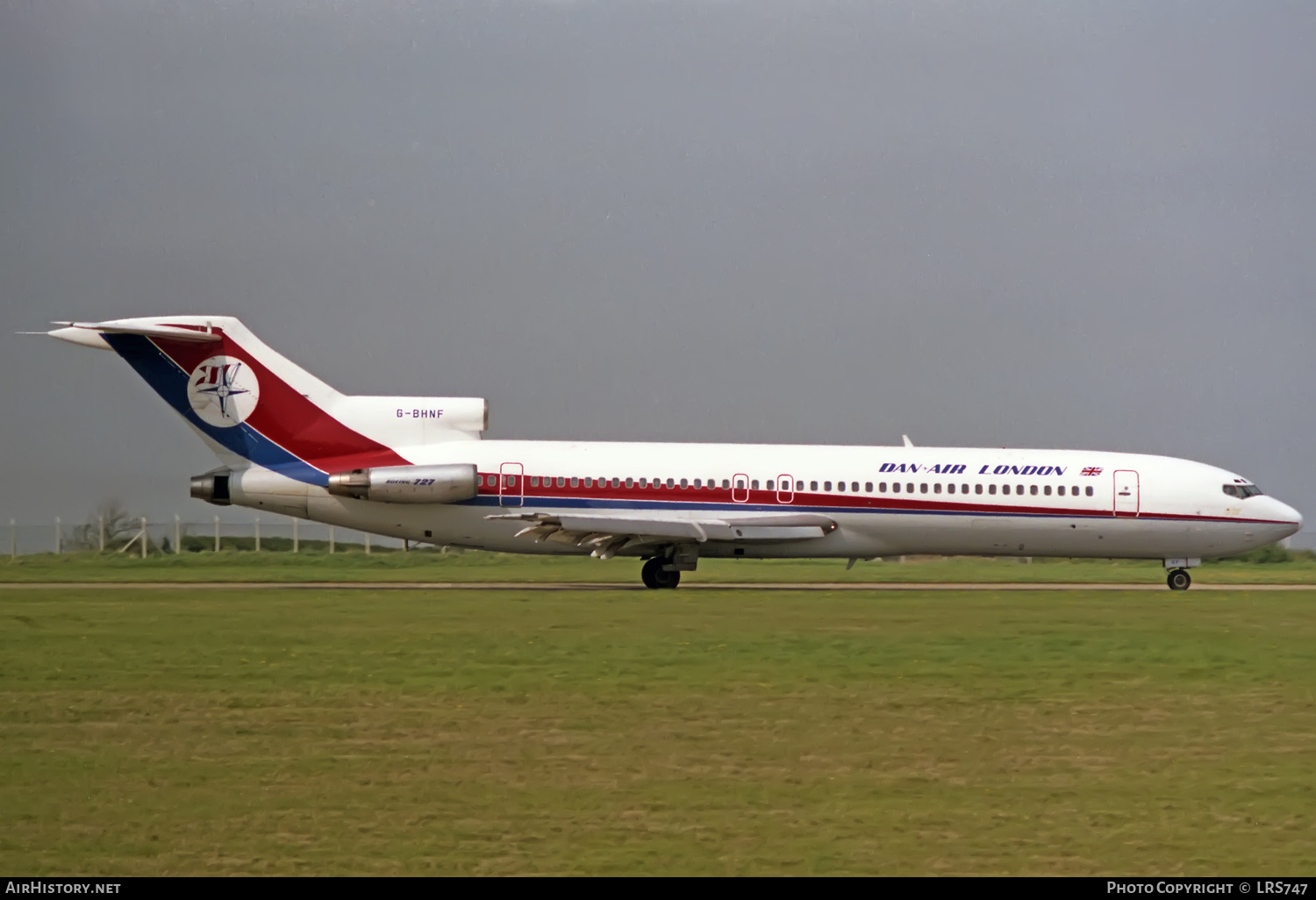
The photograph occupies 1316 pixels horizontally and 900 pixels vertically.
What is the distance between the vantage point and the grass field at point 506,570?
120 feet

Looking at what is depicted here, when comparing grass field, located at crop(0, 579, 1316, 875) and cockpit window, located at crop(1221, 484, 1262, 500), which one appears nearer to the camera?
grass field, located at crop(0, 579, 1316, 875)

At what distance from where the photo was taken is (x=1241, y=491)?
113ft

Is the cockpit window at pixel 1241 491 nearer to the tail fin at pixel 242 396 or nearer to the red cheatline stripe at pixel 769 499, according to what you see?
the red cheatline stripe at pixel 769 499

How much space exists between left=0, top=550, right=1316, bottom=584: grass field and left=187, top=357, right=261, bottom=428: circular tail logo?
3746mm

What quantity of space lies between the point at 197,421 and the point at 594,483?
8.07 m

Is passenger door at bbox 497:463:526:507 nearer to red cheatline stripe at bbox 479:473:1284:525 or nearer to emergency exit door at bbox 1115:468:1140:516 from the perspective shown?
red cheatline stripe at bbox 479:473:1284:525

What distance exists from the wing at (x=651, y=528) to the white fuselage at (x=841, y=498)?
0.18 m

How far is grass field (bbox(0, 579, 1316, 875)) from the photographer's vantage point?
892cm

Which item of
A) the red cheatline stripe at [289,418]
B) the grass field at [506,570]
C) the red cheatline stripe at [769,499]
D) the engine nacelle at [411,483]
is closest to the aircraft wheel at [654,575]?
the red cheatline stripe at [769,499]

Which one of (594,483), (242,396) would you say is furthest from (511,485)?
(242,396)

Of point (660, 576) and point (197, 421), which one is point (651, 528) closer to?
point (660, 576)

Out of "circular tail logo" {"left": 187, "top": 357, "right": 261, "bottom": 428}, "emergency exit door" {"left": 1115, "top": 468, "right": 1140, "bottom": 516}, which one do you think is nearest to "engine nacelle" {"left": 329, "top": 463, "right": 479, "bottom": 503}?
"circular tail logo" {"left": 187, "top": 357, "right": 261, "bottom": 428}

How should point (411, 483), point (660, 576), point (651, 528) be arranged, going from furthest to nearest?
point (660, 576) → point (411, 483) → point (651, 528)

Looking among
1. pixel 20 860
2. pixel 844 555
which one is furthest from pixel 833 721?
pixel 844 555
